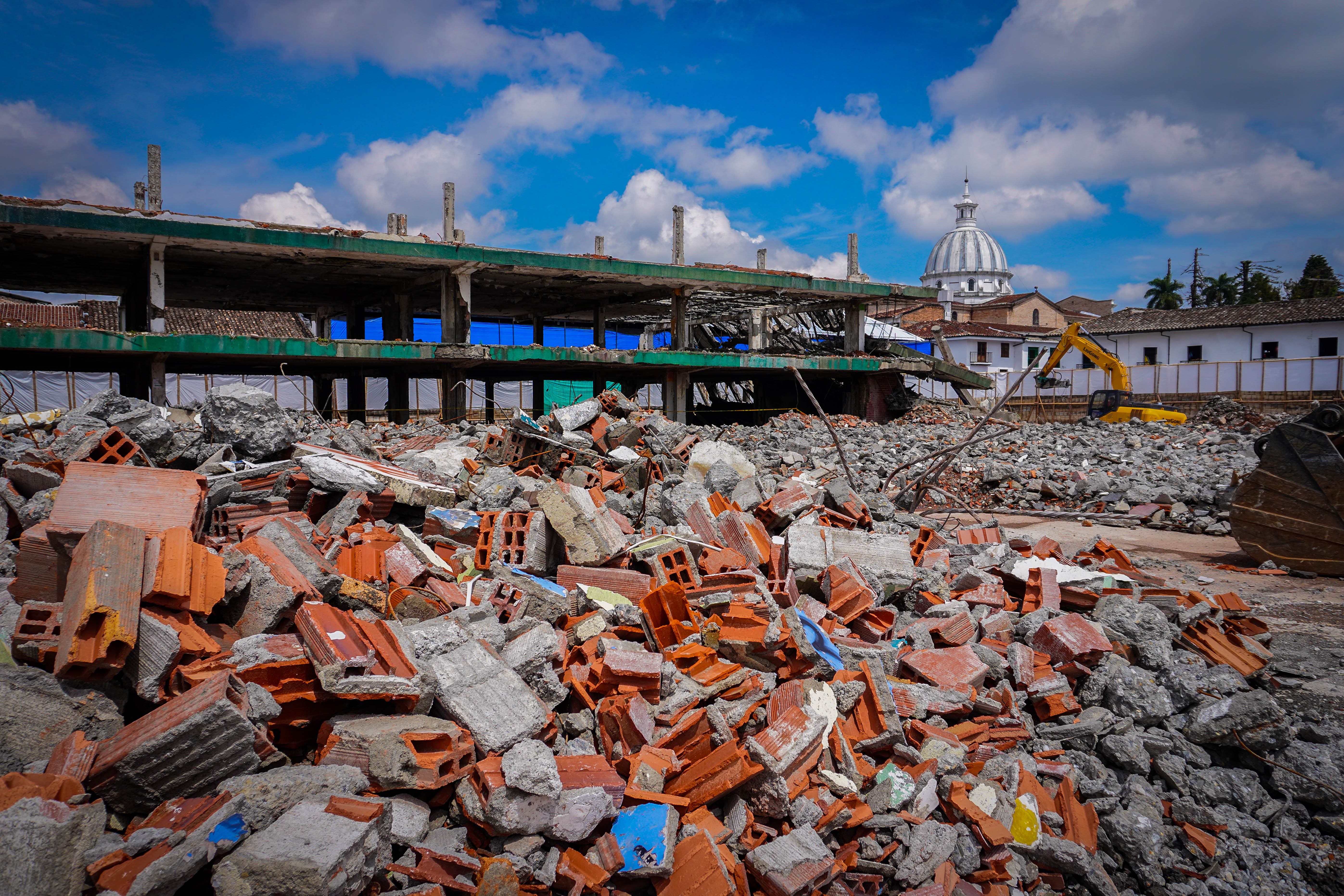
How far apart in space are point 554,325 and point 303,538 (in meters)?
27.2

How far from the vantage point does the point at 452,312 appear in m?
17.5

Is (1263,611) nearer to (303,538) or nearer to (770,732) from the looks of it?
(770,732)

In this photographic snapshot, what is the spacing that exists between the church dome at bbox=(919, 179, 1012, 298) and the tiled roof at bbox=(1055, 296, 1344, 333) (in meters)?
24.7

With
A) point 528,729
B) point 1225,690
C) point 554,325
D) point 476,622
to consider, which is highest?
point 554,325

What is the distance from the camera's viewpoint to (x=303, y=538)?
14.7 feet

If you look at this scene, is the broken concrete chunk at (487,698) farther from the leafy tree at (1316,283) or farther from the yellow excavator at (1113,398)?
the leafy tree at (1316,283)

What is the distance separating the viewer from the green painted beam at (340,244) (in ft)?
43.0

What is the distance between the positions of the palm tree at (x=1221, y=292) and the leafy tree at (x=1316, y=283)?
3.26 m

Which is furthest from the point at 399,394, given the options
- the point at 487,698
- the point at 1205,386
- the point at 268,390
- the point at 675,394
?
the point at 1205,386

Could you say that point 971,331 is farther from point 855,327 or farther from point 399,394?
point 399,394

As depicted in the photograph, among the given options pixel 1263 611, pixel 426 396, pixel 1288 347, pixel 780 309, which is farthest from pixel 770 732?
pixel 1288 347

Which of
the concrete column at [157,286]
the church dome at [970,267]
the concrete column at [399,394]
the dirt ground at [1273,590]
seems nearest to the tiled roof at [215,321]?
the concrete column at [399,394]

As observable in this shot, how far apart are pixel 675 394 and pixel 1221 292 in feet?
176

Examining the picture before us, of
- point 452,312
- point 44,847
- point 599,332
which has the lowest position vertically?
point 44,847
